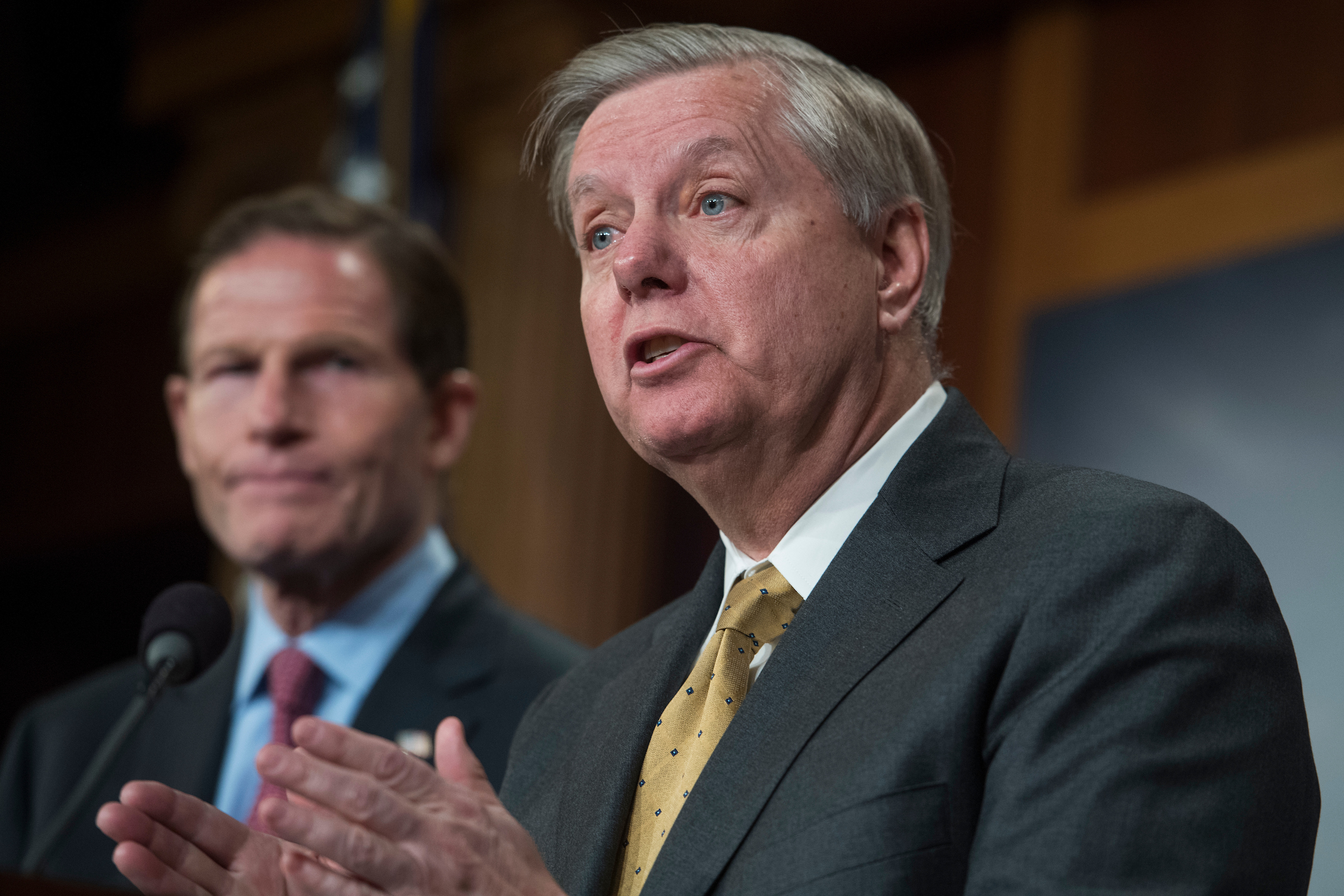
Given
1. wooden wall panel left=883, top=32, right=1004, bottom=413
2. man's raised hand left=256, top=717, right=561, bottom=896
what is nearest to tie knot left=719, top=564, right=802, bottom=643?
man's raised hand left=256, top=717, right=561, bottom=896

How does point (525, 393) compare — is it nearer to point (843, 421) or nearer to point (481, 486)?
point (481, 486)

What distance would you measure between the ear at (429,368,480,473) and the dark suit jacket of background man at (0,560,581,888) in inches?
8.3

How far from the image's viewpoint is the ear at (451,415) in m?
2.96

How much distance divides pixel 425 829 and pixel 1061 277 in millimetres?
4011

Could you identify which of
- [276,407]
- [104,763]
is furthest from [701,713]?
[276,407]

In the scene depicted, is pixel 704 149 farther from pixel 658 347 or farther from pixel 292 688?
pixel 292 688

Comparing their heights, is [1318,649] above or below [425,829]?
below

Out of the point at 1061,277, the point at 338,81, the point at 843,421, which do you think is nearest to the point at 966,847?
the point at 843,421

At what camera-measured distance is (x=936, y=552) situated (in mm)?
1591

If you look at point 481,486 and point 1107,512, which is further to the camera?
point 481,486

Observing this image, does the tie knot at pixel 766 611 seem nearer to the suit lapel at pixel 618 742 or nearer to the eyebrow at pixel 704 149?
the suit lapel at pixel 618 742

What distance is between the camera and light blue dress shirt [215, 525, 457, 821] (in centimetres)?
274

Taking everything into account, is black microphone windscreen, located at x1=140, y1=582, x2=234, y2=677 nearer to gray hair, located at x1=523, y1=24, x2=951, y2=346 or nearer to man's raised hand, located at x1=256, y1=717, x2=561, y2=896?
gray hair, located at x1=523, y1=24, x2=951, y2=346

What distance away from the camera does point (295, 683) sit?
2727 millimetres
